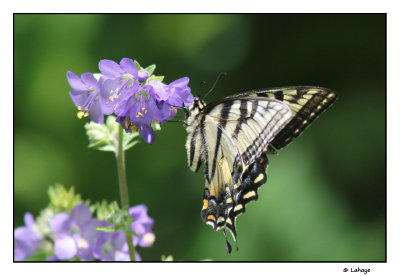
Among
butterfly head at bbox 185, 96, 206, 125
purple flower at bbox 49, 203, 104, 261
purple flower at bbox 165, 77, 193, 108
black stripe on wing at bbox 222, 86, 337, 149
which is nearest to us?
purple flower at bbox 165, 77, 193, 108

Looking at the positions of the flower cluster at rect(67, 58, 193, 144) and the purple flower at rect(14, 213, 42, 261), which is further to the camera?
the purple flower at rect(14, 213, 42, 261)

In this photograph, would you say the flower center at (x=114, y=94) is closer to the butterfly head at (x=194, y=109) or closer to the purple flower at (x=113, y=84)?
the purple flower at (x=113, y=84)

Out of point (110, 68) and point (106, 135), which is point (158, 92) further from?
point (106, 135)

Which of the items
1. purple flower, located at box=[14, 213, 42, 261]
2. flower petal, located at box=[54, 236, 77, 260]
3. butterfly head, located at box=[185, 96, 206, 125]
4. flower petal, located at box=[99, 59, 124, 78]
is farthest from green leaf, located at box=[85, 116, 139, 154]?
purple flower, located at box=[14, 213, 42, 261]

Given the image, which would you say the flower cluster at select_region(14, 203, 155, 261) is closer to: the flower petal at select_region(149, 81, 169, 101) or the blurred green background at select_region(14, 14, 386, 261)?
the flower petal at select_region(149, 81, 169, 101)

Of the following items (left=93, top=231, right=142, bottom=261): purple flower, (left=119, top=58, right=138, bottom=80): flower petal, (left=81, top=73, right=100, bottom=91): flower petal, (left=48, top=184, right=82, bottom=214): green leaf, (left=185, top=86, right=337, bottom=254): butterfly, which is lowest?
(left=93, top=231, right=142, bottom=261): purple flower
